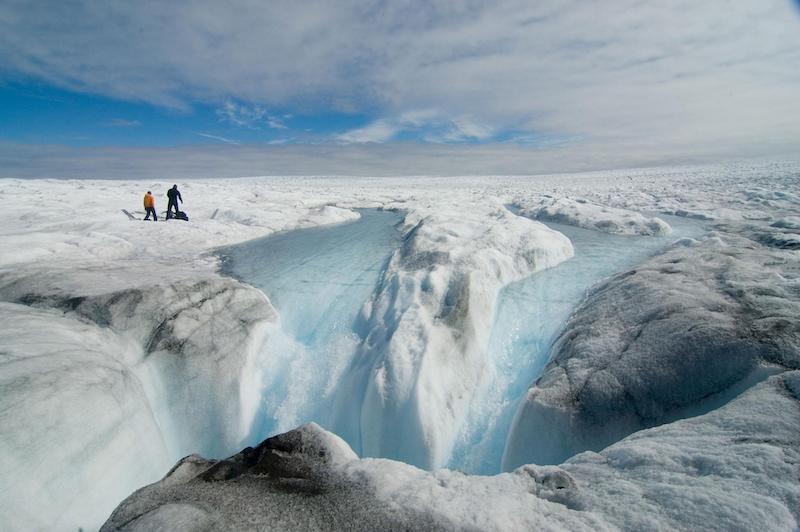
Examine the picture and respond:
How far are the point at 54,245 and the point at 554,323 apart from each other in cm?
1178

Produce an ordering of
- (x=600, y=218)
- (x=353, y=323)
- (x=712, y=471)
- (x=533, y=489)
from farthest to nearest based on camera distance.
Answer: (x=600, y=218), (x=353, y=323), (x=533, y=489), (x=712, y=471)

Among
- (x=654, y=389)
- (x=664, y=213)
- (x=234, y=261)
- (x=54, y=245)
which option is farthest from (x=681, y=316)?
(x=664, y=213)

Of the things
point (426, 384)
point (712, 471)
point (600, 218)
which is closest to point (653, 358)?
point (712, 471)

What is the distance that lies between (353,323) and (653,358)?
4860 mm

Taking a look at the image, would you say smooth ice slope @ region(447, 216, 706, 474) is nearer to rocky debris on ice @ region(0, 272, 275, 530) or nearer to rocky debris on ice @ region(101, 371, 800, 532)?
rocky debris on ice @ region(101, 371, 800, 532)

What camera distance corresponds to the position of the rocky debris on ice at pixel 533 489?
7.49ft

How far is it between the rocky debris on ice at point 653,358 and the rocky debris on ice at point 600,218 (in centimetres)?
753

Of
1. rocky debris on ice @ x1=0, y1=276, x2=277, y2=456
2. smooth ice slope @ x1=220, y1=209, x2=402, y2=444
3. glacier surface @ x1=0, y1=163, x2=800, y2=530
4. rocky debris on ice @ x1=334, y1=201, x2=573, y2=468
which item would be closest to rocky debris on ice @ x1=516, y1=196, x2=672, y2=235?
glacier surface @ x1=0, y1=163, x2=800, y2=530

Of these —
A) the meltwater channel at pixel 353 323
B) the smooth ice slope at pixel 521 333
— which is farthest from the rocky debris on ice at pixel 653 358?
the meltwater channel at pixel 353 323

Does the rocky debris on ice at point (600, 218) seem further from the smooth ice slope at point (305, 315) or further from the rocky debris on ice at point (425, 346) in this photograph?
the smooth ice slope at point (305, 315)

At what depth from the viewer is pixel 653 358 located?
443 centimetres

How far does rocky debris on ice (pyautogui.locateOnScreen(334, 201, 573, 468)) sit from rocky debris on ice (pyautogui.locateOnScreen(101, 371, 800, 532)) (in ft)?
6.79

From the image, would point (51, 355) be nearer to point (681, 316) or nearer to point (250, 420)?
point (250, 420)

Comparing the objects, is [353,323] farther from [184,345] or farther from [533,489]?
[533,489]
